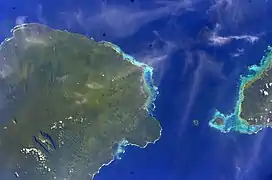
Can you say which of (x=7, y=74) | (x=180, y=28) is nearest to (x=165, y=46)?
(x=180, y=28)

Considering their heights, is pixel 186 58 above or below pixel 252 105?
above

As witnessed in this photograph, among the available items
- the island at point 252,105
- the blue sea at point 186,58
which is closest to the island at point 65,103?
the blue sea at point 186,58

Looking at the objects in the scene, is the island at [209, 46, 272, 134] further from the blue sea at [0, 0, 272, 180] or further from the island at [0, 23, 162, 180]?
the island at [0, 23, 162, 180]

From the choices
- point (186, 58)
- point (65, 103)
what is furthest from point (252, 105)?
point (65, 103)

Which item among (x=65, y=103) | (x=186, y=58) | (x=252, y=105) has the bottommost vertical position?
(x=65, y=103)

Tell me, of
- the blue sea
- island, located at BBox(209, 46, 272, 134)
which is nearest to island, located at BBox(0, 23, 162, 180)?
the blue sea

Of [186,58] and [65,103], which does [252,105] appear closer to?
[186,58]
